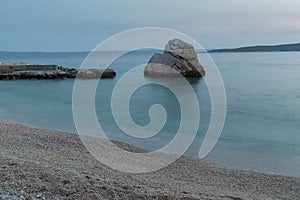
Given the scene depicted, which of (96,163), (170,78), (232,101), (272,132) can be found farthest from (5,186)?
(170,78)

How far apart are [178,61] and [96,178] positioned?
136 ft

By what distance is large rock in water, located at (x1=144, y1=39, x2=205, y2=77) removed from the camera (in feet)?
152

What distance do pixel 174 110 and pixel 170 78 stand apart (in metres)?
23.9

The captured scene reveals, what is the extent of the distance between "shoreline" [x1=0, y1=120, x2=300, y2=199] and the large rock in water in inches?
1409

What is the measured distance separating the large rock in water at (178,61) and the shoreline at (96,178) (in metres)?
35.8

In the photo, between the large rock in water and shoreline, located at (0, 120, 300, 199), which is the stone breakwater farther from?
shoreline, located at (0, 120, 300, 199)

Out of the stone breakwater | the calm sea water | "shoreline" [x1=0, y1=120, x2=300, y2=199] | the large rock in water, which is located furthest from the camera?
the stone breakwater

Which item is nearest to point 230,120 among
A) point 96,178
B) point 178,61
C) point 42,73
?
point 96,178

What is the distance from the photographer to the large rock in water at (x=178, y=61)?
46188 mm

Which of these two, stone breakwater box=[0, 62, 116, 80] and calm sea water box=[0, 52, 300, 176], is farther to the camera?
A: stone breakwater box=[0, 62, 116, 80]

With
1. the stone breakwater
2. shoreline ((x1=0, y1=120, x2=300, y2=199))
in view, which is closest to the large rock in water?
the stone breakwater

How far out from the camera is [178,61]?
152 feet

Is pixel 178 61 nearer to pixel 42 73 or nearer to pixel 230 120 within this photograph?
pixel 42 73

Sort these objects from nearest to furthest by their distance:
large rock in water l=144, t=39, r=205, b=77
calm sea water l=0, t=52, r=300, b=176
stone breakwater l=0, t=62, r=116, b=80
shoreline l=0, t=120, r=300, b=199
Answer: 1. shoreline l=0, t=120, r=300, b=199
2. calm sea water l=0, t=52, r=300, b=176
3. large rock in water l=144, t=39, r=205, b=77
4. stone breakwater l=0, t=62, r=116, b=80
